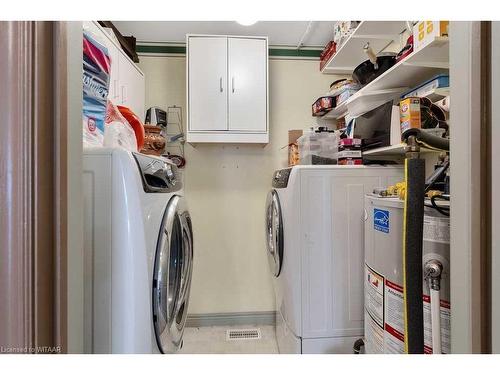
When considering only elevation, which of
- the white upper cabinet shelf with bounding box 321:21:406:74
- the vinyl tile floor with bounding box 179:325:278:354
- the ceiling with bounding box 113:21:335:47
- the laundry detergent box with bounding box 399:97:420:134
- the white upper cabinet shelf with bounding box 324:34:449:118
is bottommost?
the vinyl tile floor with bounding box 179:325:278:354

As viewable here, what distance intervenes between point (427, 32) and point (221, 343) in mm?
2550

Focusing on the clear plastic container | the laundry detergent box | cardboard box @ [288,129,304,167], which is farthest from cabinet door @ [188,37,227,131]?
→ the laundry detergent box

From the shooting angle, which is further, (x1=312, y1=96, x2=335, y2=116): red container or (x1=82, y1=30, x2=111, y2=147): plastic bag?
(x1=312, y1=96, x2=335, y2=116): red container

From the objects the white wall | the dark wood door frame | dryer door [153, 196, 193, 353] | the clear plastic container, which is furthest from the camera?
the white wall

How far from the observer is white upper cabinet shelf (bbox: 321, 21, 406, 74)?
1.71 metres

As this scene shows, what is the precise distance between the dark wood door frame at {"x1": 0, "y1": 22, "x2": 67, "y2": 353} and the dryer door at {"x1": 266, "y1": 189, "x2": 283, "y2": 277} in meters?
1.33

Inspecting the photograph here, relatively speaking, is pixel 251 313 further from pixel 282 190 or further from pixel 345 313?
pixel 282 190

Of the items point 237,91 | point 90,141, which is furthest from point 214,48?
point 90,141

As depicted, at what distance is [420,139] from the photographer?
0.97 metres

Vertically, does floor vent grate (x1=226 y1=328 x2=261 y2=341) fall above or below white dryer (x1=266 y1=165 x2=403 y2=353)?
below

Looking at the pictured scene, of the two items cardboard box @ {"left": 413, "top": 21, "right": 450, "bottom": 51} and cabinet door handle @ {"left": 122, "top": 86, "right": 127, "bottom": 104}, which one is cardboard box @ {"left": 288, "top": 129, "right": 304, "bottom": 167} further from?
cabinet door handle @ {"left": 122, "top": 86, "right": 127, "bottom": 104}

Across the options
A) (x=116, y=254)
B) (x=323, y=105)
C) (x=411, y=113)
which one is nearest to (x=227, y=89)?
(x=323, y=105)

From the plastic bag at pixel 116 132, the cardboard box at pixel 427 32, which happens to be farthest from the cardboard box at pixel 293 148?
the plastic bag at pixel 116 132

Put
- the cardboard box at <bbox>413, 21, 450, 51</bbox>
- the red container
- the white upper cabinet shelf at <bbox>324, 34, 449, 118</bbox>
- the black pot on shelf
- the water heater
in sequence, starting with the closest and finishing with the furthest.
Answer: the water heater, the cardboard box at <bbox>413, 21, 450, 51</bbox>, the white upper cabinet shelf at <bbox>324, 34, 449, 118</bbox>, the black pot on shelf, the red container
